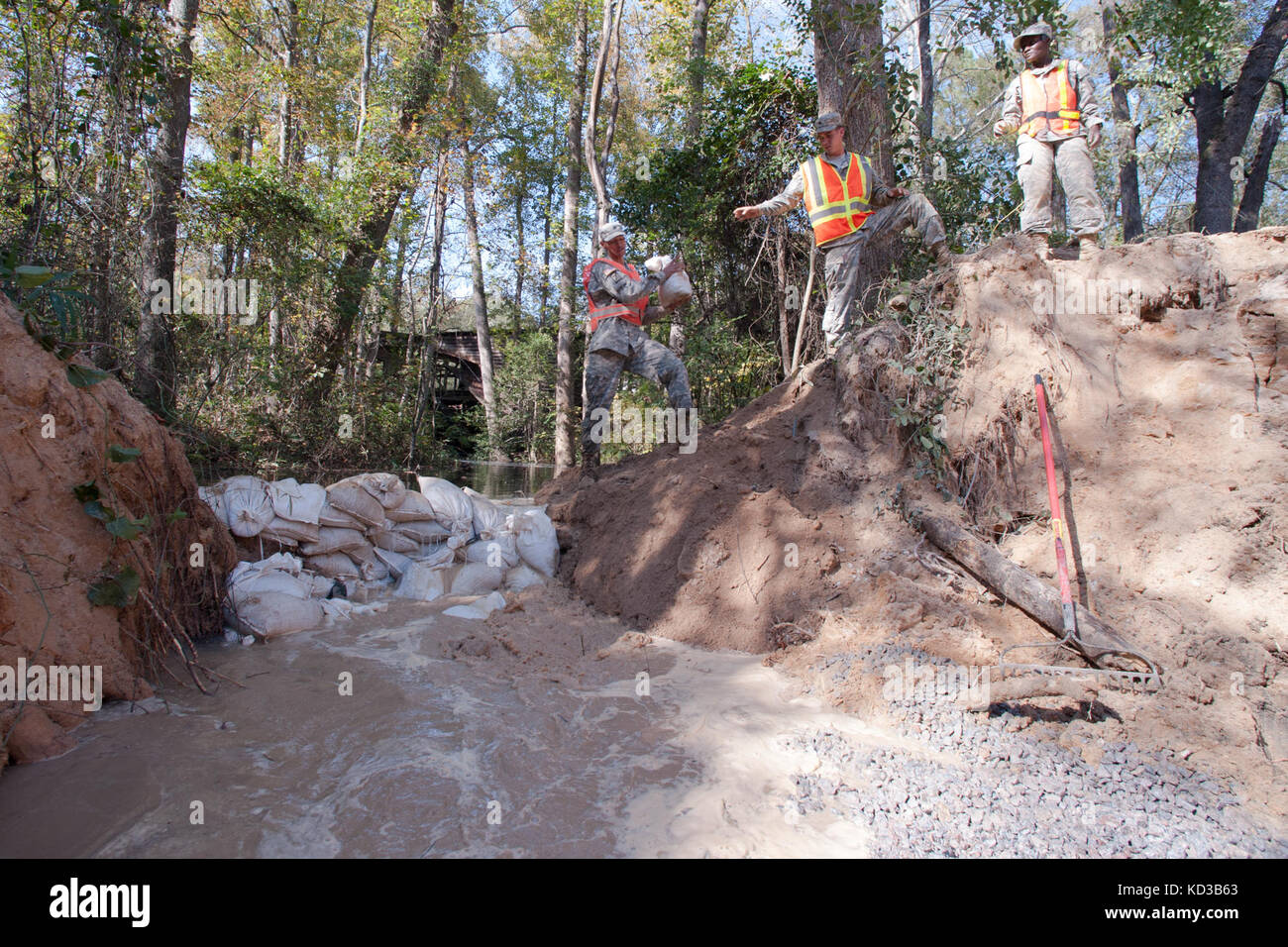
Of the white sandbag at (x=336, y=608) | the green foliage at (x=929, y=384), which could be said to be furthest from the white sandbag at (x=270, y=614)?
the green foliage at (x=929, y=384)

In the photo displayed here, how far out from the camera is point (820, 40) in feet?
18.1

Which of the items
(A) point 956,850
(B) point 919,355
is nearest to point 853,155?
(B) point 919,355

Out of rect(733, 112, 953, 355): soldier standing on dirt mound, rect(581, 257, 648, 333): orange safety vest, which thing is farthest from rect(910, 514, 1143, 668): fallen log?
rect(581, 257, 648, 333): orange safety vest

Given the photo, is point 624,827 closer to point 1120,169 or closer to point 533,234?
point 1120,169

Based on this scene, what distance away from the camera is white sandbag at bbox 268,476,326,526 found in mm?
4141

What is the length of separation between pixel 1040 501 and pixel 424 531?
3.89 meters

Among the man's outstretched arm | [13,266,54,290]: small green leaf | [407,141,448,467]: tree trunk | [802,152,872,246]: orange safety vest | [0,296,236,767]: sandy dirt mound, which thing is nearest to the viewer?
[0,296,236,767]: sandy dirt mound

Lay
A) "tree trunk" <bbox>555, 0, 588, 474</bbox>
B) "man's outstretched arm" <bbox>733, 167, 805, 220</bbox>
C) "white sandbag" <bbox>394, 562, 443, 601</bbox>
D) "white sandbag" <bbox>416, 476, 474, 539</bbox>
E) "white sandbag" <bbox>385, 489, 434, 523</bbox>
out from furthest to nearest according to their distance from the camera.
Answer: "tree trunk" <bbox>555, 0, 588, 474</bbox> < "man's outstretched arm" <bbox>733, 167, 805, 220</bbox> < "white sandbag" <bbox>416, 476, 474, 539</bbox> < "white sandbag" <bbox>385, 489, 434, 523</bbox> < "white sandbag" <bbox>394, 562, 443, 601</bbox>

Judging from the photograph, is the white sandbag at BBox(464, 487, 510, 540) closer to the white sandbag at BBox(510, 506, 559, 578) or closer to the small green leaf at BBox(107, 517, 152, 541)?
the white sandbag at BBox(510, 506, 559, 578)

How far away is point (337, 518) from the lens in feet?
14.2

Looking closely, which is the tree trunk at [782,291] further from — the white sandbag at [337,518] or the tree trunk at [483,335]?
the tree trunk at [483,335]

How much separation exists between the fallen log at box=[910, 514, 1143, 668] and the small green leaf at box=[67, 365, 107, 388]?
158 inches

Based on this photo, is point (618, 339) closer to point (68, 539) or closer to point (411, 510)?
point (411, 510)

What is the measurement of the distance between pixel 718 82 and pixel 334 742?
8302mm
